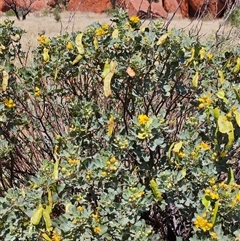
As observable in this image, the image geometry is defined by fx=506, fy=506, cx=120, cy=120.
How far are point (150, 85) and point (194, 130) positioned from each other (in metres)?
0.26

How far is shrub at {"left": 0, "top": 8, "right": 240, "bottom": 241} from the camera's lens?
1.63m

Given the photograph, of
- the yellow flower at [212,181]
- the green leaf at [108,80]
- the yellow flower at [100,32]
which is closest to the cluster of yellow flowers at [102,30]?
the yellow flower at [100,32]

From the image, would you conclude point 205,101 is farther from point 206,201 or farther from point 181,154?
point 206,201

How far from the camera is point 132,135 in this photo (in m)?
1.70

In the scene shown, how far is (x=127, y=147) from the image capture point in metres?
1.70

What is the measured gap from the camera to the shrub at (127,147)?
1.63 meters

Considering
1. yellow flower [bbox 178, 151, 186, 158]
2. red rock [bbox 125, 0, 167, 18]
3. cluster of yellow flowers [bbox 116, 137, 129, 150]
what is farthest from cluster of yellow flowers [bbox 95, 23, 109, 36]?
red rock [bbox 125, 0, 167, 18]

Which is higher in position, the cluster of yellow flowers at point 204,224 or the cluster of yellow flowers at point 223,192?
the cluster of yellow flowers at point 223,192

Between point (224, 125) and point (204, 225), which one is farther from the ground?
point (224, 125)

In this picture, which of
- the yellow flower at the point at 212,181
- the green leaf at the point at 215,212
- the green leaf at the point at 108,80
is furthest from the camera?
the green leaf at the point at 108,80

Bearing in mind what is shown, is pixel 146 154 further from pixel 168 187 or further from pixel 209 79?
pixel 209 79

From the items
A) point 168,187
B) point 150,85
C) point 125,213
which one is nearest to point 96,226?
point 125,213

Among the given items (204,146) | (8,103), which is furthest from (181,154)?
(8,103)

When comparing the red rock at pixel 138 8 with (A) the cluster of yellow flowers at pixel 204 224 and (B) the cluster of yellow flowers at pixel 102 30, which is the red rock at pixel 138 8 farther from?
(A) the cluster of yellow flowers at pixel 204 224
